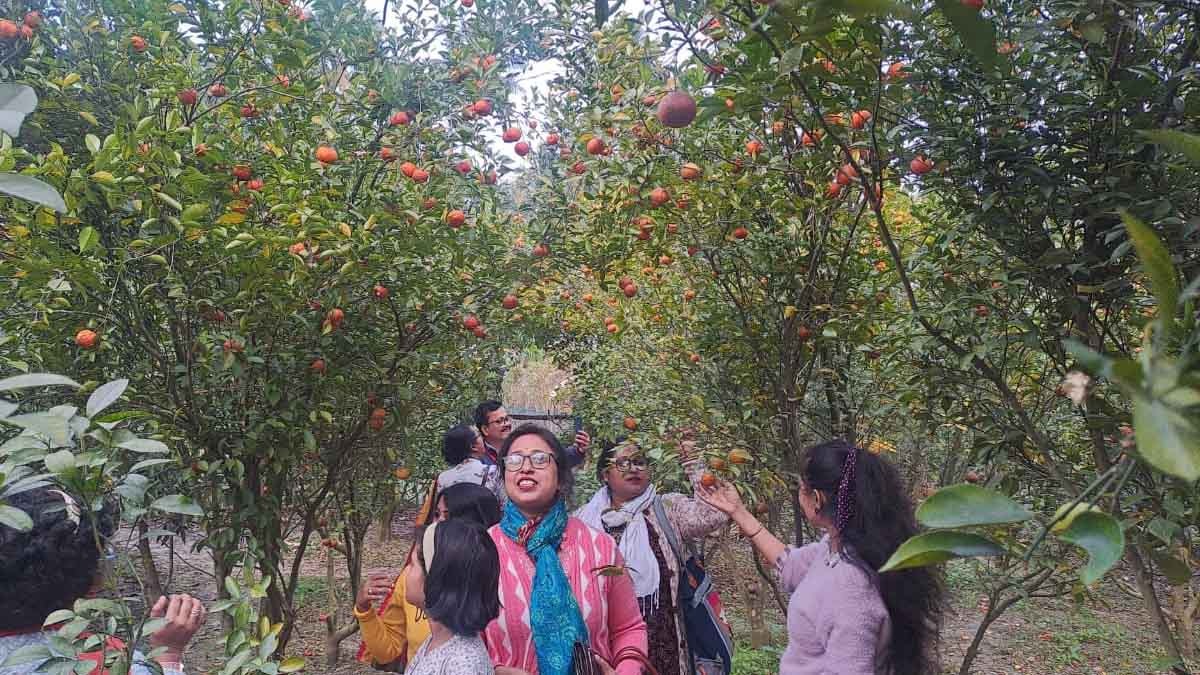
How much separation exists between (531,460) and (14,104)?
159 centimetres

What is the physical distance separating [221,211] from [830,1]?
2.02 m

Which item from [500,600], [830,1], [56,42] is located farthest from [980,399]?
[56,42]

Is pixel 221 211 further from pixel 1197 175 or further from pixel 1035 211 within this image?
pixel 1197 175

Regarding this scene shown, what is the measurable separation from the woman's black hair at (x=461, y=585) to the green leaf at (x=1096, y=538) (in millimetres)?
1360

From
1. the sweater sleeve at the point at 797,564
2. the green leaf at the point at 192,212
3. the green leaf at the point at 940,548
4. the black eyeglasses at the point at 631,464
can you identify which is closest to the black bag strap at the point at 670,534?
the black eyeglasses at the point at 631,464

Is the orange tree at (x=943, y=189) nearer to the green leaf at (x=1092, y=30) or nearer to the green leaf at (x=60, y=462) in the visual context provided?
the green leaf at (x=1092, y=30)

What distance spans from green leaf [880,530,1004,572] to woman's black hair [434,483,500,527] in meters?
1.91

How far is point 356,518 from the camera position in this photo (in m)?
4.91

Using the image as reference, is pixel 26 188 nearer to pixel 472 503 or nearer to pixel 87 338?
pixel 87 338

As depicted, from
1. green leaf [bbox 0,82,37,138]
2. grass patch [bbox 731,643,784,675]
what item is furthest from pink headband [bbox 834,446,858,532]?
grass patch [bbox 731,643,784,675]

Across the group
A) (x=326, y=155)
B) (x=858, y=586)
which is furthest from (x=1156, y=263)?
(x=326, y=155)

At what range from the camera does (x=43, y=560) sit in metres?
1.23

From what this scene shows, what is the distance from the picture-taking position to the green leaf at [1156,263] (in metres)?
0.42

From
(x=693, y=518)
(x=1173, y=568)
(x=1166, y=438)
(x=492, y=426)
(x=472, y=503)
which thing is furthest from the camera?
(x=492, y=426)
